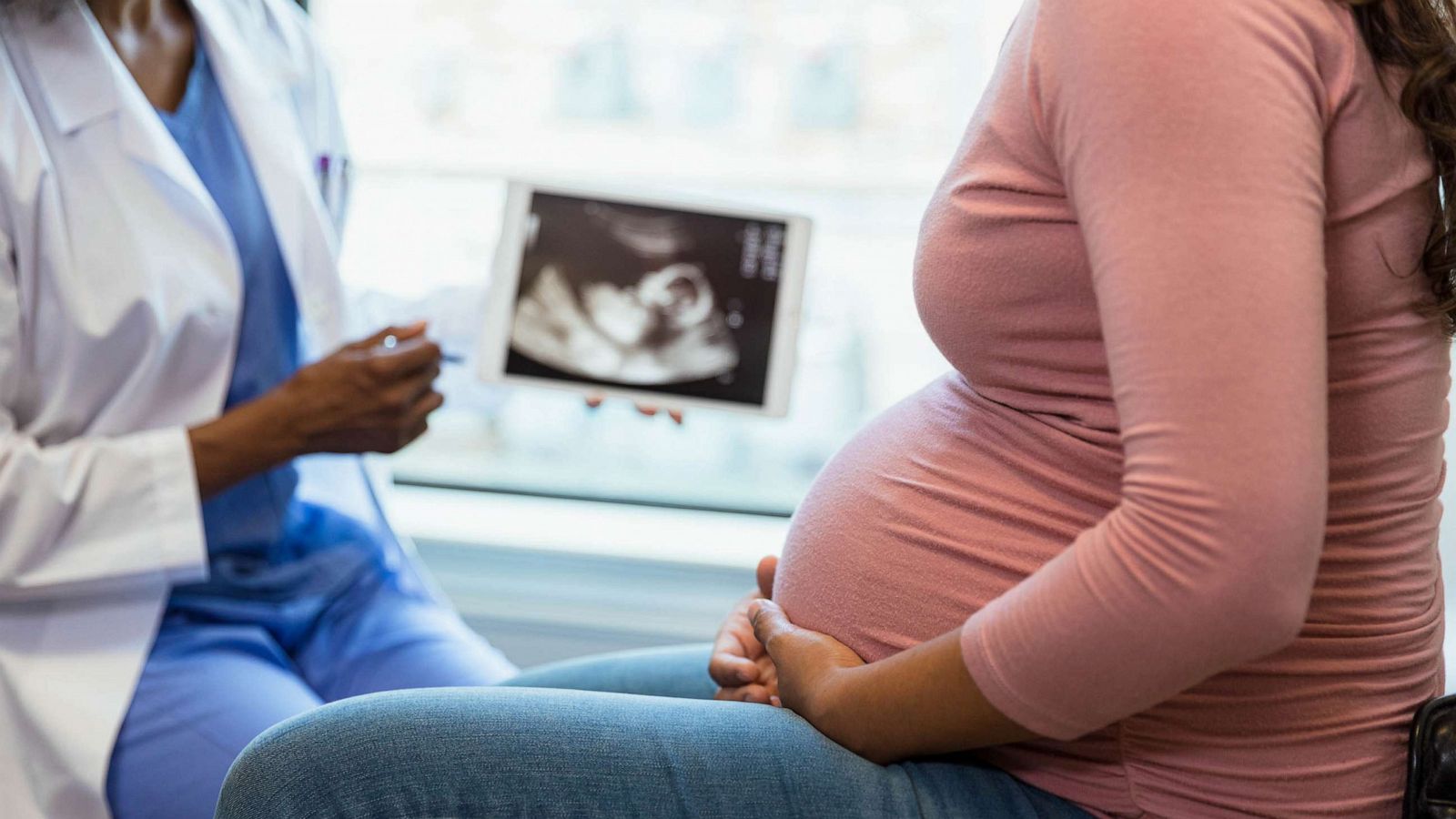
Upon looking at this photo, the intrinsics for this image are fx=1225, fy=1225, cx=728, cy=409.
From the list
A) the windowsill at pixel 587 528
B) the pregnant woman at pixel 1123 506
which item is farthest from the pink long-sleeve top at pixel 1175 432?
the windowsill at pixel 587 528

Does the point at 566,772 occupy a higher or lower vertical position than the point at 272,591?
higher

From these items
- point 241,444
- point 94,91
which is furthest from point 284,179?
point 241,444

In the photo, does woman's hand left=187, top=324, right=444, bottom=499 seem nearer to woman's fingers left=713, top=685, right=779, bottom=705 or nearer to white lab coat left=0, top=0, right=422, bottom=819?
white lab coat left=0, top=0, right=422, bottom=819

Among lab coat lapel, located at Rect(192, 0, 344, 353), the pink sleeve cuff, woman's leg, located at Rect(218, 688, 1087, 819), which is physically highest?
lab coat lapel, located at Rect(192, 0, 344, 353)

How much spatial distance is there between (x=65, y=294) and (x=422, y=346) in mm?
275

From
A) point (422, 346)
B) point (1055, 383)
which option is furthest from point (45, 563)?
point (1055, 383)

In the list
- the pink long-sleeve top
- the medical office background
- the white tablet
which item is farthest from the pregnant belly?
the medical office background

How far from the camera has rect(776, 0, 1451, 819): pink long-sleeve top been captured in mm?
483

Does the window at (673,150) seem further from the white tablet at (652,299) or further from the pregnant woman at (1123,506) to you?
the pregnant woman at (1123,506)

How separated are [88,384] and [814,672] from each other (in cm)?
68

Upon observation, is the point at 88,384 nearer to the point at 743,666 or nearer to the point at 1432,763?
the point at 743,666

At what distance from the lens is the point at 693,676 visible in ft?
3.08

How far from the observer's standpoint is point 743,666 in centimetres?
79

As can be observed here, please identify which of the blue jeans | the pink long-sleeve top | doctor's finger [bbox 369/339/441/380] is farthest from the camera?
doctor's finger [bbox 369/339/441/380]
